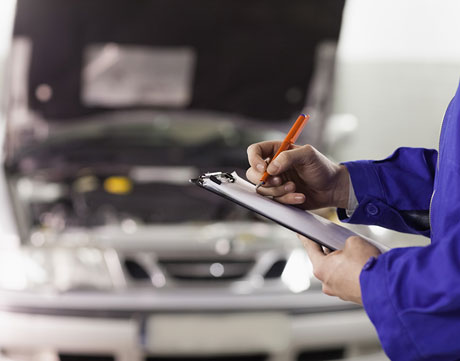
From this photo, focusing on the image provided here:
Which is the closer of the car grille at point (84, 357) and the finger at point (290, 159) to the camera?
the finger at point (290, 159)

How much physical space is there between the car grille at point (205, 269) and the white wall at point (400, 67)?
3.86 m

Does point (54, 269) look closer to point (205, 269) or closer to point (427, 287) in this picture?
point (205, 269)

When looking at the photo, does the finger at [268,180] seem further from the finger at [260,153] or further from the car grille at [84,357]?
the car grille at [84,357]

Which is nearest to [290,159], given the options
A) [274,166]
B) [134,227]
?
[274,166]

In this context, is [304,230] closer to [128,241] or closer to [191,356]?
[191,356]

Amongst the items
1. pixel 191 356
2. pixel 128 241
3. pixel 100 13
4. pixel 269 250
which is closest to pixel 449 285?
pixel 191 356

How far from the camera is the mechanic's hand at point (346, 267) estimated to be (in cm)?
68

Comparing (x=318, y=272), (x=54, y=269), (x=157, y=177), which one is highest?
(x=318, y=272)

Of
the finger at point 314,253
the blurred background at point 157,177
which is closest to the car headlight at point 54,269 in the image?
the blurred background at point 157,177

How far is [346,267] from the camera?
691 mm

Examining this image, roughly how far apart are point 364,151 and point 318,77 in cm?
379

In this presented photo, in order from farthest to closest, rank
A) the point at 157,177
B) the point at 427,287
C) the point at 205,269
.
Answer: the point at 157,177 < the point at 205,269 < the point at 427,287

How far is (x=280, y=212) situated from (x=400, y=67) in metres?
5.49

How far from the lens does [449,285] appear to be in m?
0.61
